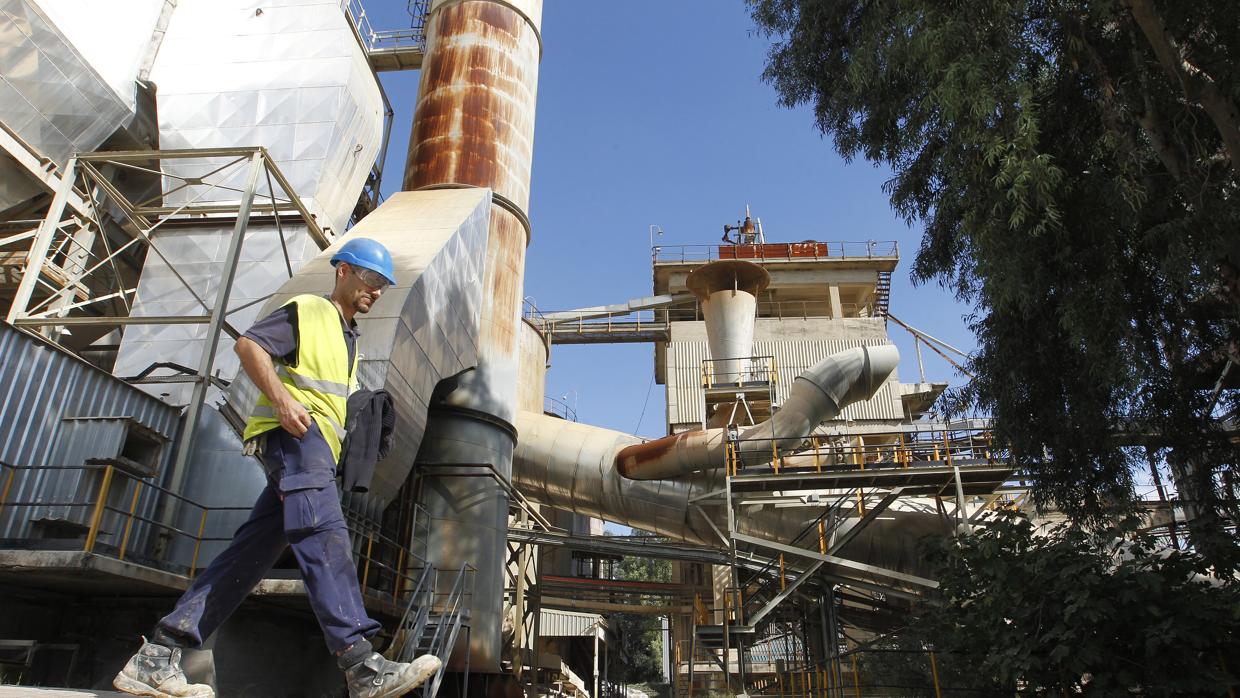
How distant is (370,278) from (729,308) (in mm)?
17253

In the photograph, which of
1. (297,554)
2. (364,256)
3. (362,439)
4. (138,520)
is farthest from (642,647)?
(297,554)

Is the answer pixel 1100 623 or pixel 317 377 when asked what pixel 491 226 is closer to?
pixel 1100 623

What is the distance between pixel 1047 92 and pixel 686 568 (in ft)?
73.3

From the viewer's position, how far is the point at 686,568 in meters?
28.1

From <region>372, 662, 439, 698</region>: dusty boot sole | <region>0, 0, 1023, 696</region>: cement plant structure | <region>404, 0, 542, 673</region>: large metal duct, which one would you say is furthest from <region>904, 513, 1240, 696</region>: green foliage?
<region>404, 0, 542, 673</region>: large metal duct

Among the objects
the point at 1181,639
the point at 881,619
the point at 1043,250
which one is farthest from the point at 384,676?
the point at 881,619

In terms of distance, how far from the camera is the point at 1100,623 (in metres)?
6.88

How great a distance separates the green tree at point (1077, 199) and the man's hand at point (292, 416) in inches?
249

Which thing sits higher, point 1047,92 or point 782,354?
point 782,354

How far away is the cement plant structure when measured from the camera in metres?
8.44

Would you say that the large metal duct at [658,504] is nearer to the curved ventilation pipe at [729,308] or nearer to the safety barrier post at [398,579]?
the curved ventilation pipe at [729,308]

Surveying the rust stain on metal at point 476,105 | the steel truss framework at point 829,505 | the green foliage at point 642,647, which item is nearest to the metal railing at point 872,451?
the steel truss framework at point 829,505

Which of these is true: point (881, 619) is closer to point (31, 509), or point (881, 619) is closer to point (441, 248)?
point (441, 248)

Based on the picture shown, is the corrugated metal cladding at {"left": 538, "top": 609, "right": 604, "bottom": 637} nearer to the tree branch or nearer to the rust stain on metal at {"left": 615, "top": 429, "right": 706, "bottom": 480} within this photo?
the rust stain on metal at {"left": 615, "top": 429, "right": 706, "bottom": 480}
